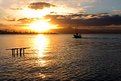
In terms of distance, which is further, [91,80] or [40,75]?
[40,75]

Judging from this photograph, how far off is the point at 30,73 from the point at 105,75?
46.3 ft

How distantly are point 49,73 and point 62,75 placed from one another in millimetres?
3188

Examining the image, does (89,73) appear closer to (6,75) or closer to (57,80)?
(57,80)

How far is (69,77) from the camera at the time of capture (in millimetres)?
39656

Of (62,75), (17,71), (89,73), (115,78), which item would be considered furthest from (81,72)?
(17,71)

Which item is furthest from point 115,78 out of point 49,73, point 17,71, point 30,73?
point 17,71

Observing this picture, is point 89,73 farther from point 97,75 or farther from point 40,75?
point 40,75

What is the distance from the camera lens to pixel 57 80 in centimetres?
3750

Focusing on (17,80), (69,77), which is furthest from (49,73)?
(17,80)

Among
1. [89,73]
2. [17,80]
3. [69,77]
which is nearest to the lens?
[17,80]

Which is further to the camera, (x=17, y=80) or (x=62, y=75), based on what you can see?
(x=62, y=75)

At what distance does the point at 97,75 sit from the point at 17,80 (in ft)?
47.3

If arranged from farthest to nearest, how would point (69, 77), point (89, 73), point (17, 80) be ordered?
point (89, 73)
point (69, 77)
point (17, 80)

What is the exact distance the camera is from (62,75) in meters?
41.3
